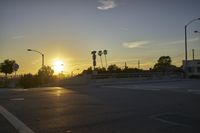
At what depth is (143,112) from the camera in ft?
49.0

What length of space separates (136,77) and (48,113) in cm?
5192

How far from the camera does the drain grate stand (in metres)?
12.0

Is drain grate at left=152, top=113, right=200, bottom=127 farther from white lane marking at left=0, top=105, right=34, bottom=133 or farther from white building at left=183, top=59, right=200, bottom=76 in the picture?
white building at left=183, top=59, right=200, bottom=76

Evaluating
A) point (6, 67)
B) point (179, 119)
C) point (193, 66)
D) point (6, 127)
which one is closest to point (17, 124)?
point (6, 127)

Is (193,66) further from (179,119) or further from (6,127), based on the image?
(6,127)

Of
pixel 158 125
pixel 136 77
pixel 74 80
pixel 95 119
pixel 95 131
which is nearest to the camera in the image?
pixel 95 131

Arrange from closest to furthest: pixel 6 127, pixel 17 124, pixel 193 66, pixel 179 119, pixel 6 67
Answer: pixel 6 127
pixel 17 124
pixel 179 119
pixel 193 66
pixel 6 67

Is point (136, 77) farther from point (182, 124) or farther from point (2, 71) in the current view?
point (2, 71)

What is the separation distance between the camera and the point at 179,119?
12.9 meters

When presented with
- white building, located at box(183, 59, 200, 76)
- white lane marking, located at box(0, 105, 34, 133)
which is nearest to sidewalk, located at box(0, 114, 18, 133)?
white lane marking, located at box(0, 105, 34, 133)

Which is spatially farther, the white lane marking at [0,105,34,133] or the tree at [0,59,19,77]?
the tree at [0,59,19,77]

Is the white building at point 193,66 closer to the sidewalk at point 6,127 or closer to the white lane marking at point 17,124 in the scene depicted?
the white lane marking at point 17,124

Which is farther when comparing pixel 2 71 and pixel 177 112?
pixel 2 71

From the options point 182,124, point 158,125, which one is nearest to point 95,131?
point 158,125
